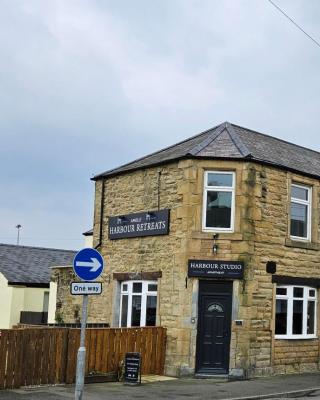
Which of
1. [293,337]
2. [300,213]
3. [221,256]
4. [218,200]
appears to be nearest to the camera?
[221,256]

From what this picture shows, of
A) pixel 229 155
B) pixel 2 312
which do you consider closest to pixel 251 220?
pixel 229 155

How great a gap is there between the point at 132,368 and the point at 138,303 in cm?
393

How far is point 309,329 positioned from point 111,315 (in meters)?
6.15

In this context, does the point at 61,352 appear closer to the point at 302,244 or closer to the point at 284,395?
the point at 284,395

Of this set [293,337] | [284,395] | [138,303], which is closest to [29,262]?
→ [138,303]

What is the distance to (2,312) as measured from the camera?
32844 mm

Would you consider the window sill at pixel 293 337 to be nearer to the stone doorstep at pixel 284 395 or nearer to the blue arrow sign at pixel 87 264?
the stone doorstep at pixel 284 395

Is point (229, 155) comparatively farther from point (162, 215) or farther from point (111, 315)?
point (111, 315)

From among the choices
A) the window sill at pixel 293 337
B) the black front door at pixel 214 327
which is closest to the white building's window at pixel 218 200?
the black front door at pixel 214 327

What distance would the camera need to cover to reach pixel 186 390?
1411 centimetres

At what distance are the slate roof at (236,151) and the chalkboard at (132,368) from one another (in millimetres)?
5727

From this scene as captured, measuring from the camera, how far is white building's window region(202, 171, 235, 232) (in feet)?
56.5

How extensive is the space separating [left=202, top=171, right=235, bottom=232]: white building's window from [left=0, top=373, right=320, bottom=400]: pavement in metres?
4.21

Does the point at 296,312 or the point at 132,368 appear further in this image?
the point at 296,312
